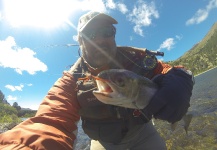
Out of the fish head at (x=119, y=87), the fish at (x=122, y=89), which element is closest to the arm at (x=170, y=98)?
the fish at (x=122, y=89)

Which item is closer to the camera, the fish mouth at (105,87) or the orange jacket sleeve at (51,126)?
the orange jacket sleeve at (51,126)

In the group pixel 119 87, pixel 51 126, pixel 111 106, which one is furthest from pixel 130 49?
pixel 51 126

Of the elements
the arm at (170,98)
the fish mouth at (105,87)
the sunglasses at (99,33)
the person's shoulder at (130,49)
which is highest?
the sunglasses at (99,33)

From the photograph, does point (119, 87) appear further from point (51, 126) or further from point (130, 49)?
point (130, 49)

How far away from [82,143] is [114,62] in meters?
9.17

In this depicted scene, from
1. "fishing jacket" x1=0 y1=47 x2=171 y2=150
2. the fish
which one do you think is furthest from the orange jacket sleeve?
the fish

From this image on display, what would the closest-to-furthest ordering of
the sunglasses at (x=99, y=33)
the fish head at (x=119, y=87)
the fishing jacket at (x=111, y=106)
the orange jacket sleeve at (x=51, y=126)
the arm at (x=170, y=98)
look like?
1. the orange jacket sleeve at (x=51, y=126)
2. the fish head at (x=119, y=87)
3. the arm at (x=170, y=98)
4. the fishing jacket at (x=111, y=106)
5. the sunglasses at (x=99, y=33)

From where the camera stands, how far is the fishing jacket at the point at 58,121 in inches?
95.3

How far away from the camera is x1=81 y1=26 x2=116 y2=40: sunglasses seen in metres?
4.88

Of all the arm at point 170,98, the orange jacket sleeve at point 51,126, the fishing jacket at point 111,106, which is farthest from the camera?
the fishing jacket at point 111,106

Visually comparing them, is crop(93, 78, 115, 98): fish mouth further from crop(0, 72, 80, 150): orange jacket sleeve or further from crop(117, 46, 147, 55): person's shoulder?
crop(117, 46, 147, 55): person's shoulder

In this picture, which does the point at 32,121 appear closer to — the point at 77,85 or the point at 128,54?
the point at 77,85

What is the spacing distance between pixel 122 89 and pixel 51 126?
1.06 meters

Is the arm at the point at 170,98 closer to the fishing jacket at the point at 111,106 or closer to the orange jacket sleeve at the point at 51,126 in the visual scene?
the orange jacket sleeve at the point at 51,126
